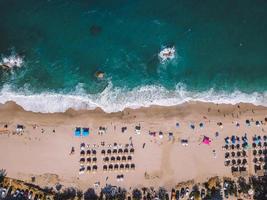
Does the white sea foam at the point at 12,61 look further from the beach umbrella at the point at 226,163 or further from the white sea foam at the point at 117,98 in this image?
the beach umbrella at the point at 226,163

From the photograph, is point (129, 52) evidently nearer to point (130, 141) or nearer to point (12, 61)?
point (130, 141)

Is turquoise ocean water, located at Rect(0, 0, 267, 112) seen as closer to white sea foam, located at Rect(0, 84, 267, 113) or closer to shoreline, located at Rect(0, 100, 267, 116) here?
white sea foam, located at Rect(0, 84, 267, 113)

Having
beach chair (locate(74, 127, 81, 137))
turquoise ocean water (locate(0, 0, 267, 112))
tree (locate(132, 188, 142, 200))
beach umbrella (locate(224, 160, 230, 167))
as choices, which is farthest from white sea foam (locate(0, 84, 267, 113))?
tree (locate(132, 188, 142, 200))

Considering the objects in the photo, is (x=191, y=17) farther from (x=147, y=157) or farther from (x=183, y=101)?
(x=147, y=157)

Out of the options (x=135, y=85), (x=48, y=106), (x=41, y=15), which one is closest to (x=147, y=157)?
(x=135, y=85)

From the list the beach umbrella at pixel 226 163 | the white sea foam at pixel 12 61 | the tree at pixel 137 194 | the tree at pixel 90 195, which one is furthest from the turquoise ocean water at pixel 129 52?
the tree at pixel 137 194

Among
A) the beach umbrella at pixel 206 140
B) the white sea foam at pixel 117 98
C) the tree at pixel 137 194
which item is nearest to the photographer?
the tree at pixel 137 194
